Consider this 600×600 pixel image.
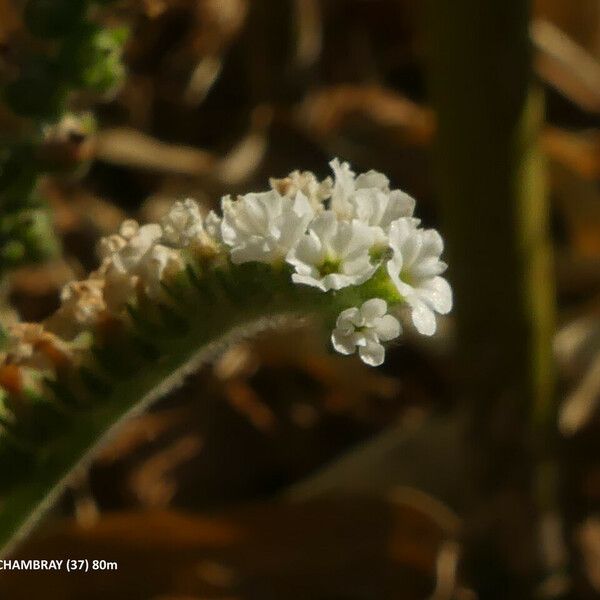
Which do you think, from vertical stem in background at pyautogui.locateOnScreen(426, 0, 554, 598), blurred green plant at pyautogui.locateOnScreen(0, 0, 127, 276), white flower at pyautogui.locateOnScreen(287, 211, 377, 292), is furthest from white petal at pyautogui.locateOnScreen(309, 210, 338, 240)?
vertical stem in background at pyautogui.locateOnScreen(426, 0, 554, 598)

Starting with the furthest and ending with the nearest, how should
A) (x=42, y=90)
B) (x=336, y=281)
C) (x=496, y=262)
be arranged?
(x=496, y=262)
(x=42, y=90)
(x=336, y=281)

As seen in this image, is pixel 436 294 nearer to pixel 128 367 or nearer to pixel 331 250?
pixel 331 250

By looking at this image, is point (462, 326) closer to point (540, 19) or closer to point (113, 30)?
point (113, 30)

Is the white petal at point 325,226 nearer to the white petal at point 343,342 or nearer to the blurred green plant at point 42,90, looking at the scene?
the white petal at point 343,342

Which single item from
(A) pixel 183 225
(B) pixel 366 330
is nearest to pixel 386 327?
(B) pixel 366 330

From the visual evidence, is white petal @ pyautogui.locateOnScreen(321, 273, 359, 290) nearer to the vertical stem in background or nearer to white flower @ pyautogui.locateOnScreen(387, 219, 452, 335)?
white flower @ pyautogui.locateOnScreen(387, 219, 452, 335)

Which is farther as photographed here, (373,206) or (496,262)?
(496,262)

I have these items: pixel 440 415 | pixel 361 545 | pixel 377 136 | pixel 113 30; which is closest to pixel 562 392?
pixel 440 415
